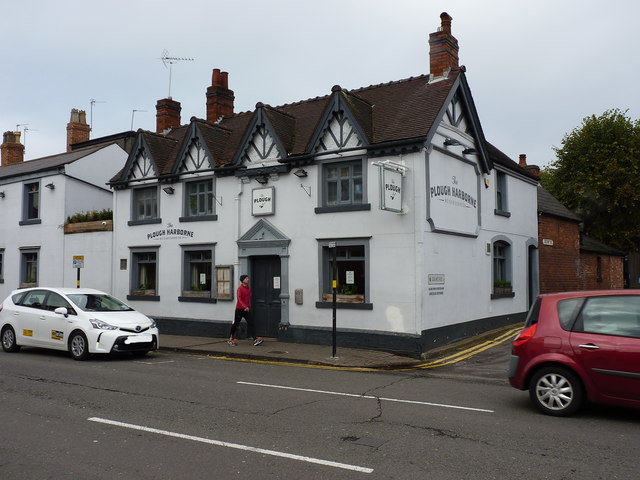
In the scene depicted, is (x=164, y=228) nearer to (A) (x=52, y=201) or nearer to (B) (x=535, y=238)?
(A) (x=52, y=201)

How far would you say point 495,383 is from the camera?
10.1 m

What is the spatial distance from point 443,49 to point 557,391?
1129 cm

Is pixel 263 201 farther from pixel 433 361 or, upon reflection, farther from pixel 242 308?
pixel 433 361

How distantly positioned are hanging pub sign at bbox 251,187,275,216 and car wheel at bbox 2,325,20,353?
683 cm

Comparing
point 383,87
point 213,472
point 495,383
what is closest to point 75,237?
point 383,87

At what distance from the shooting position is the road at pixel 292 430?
5.28 metres

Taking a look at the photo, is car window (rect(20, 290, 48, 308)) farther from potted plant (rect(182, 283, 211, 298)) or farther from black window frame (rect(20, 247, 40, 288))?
black window frame (rect(20, 247, 40, 288))

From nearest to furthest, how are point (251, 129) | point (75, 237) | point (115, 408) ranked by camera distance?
1. point (115, 408)
2. point (251, 129)
3. point (75, 237)

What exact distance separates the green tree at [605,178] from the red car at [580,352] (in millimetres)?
27040

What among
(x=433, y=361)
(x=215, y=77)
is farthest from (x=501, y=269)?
(x=215, y=77)

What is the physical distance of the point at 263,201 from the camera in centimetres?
1605

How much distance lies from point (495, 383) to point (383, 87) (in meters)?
9.88

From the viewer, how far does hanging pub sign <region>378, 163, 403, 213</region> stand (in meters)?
12.8

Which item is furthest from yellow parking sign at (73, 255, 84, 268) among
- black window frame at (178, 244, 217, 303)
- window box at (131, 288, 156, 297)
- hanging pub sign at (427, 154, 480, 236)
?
hanging pub sign at (427, 154, 480, 236)
